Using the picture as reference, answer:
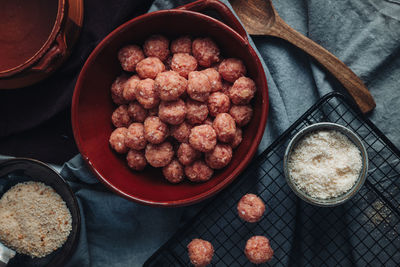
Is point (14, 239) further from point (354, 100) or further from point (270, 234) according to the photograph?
point (354, 100)

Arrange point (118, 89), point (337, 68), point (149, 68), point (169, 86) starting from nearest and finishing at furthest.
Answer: point (169, 86), point (149, 68), point (118, 89), point (337, 68)

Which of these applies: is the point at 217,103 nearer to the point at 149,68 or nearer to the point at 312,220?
the point at 149,68

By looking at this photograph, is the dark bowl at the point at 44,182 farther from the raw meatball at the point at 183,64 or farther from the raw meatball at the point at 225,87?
the raw meatball at the point at 225,87

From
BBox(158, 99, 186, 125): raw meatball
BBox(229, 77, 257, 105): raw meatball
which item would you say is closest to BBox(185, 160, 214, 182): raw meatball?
BBox(158, 99, 186, 125): raw meatball

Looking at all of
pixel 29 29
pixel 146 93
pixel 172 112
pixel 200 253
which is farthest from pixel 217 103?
pixel 29 29

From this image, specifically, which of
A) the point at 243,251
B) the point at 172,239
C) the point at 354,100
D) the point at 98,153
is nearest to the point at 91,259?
the point at 172,239

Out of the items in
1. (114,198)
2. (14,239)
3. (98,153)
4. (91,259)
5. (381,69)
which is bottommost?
(91,259)

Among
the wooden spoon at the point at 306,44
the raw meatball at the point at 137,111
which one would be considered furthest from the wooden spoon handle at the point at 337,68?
the raw meatball at the point at 137,111
